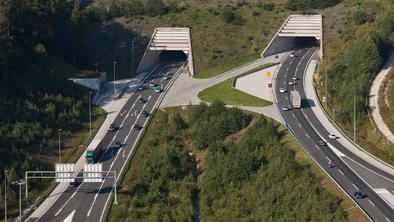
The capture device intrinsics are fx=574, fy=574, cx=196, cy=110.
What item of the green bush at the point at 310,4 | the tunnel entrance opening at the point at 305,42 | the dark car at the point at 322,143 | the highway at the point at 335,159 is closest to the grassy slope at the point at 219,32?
the green bush at the point at 310,4

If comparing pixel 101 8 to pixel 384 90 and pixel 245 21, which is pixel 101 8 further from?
pixel 384 90

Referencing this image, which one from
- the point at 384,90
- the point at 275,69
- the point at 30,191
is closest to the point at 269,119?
the point at 384,90

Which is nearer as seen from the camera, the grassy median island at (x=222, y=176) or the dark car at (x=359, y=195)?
the dark car at (x=359, y=195)

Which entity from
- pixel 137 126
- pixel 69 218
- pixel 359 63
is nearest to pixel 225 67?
pixel 359 63

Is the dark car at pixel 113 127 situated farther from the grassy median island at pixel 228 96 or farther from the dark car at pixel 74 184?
the dark car at pixel 74 184

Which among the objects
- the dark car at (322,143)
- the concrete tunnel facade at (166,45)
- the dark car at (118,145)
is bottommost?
the dark car at (118,145)

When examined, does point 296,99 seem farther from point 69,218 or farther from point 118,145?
point 69,218
